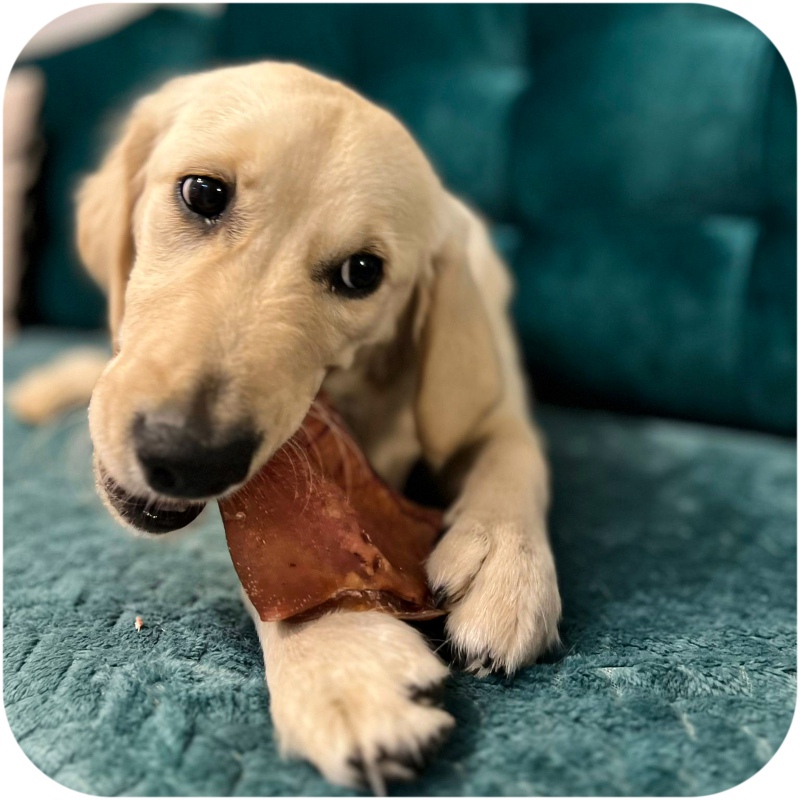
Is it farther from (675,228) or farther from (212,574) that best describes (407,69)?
(212,574)

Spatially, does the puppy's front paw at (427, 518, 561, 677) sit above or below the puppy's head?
below

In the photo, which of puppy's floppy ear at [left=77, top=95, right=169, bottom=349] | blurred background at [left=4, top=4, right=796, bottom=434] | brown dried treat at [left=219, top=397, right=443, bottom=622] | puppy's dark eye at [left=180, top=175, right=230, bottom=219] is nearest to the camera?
brown dried treat at [left=219, top=397, right=443, bottom=622]

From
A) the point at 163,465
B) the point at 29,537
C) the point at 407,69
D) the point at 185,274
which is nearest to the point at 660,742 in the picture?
the point at 163,465

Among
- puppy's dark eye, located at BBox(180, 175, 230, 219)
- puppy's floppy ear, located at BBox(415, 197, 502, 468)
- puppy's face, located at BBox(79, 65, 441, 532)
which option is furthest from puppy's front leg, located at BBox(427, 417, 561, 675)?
puppy's dark eye, located at BBox(180, 175, 230, 219)

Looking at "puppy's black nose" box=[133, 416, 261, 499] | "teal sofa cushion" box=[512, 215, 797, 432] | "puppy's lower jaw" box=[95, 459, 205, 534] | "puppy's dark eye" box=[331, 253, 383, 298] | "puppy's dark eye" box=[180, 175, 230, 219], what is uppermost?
"puppy's dark eye" box=[180, 175, 230, 219]

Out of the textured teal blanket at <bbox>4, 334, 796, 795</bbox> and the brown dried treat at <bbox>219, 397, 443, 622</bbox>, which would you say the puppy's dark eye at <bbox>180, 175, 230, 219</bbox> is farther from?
the textured teal blanket at <bbox>4, 334, 796, 795</bbox>

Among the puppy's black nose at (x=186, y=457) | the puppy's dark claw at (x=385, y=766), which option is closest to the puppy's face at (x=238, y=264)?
the puppy's black nose at (x=186, y=457)

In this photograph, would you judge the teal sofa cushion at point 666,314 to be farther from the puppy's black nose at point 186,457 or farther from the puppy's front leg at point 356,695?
the puppy's black nose at point 186,457

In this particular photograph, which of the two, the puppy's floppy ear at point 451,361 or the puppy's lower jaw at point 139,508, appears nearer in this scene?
the puppy's lower jaw at point 139,508

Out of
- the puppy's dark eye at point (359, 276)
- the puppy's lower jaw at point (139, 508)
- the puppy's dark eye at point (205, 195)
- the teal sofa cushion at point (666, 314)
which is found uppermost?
the puppy's dark eye at point (205, 195)
